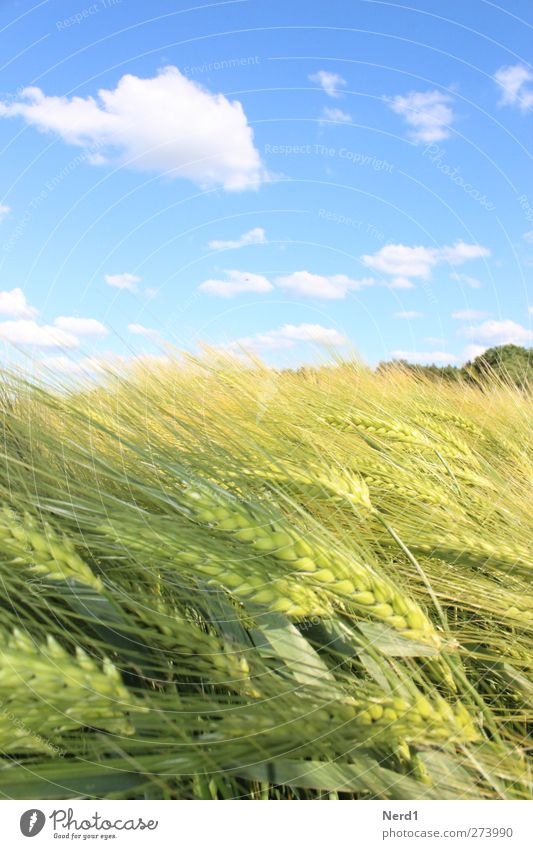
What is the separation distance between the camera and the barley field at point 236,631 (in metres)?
0.71

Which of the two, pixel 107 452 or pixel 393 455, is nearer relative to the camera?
pixel 107 452

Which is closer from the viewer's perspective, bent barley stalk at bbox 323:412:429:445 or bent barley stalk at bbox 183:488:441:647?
bent barley stalk at bbox 183:488:441:647

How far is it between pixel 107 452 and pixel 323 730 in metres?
0.60

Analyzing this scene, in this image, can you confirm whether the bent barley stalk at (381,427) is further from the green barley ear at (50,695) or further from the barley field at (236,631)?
the green barley ear at (50,695)

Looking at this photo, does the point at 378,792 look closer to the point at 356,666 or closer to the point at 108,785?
the point at 356,666

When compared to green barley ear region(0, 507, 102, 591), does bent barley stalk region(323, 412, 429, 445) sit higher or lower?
higher

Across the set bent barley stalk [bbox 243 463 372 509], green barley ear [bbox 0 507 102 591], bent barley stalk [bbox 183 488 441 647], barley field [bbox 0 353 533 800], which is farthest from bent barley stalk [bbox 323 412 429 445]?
green barley ear [bbox 0 507 102 591]

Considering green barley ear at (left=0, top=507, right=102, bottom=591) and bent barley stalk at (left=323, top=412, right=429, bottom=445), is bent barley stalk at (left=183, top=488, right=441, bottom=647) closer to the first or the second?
green barley ear at (left=0, top=507, right=102, bottom=591)

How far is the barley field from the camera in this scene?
0.71m

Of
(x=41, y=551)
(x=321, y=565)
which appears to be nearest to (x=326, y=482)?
(x=321, y=565)

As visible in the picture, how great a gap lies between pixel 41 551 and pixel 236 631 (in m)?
0.28

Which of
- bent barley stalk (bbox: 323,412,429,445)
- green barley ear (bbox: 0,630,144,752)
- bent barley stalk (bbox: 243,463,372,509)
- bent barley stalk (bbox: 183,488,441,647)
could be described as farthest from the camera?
bent barley stalk (bbox: 323,412,429,445)

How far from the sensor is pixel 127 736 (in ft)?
2.45
